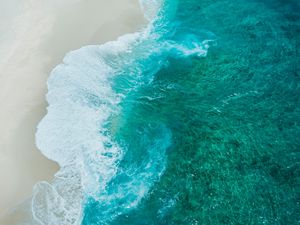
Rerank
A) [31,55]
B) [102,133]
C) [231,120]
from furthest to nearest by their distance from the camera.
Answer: [31,55]
[102,133]
[231,120]

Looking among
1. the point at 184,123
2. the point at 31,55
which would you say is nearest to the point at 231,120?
the point at 184,123

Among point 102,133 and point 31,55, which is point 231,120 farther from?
point 31,55

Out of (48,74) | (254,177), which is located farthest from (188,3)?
(254,177)

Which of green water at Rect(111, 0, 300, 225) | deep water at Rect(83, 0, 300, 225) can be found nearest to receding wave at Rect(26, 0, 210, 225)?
deep water at Rect(83, 0, 300, 225)

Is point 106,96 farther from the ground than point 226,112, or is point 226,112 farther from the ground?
point 106,96

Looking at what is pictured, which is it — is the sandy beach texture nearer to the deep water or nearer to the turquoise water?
the turquoise water

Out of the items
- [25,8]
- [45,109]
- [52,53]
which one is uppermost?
[25,8]

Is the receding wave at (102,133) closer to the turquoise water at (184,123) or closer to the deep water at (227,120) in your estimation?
the turquoise water at (184,123)

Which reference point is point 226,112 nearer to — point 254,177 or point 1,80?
point 254,177
